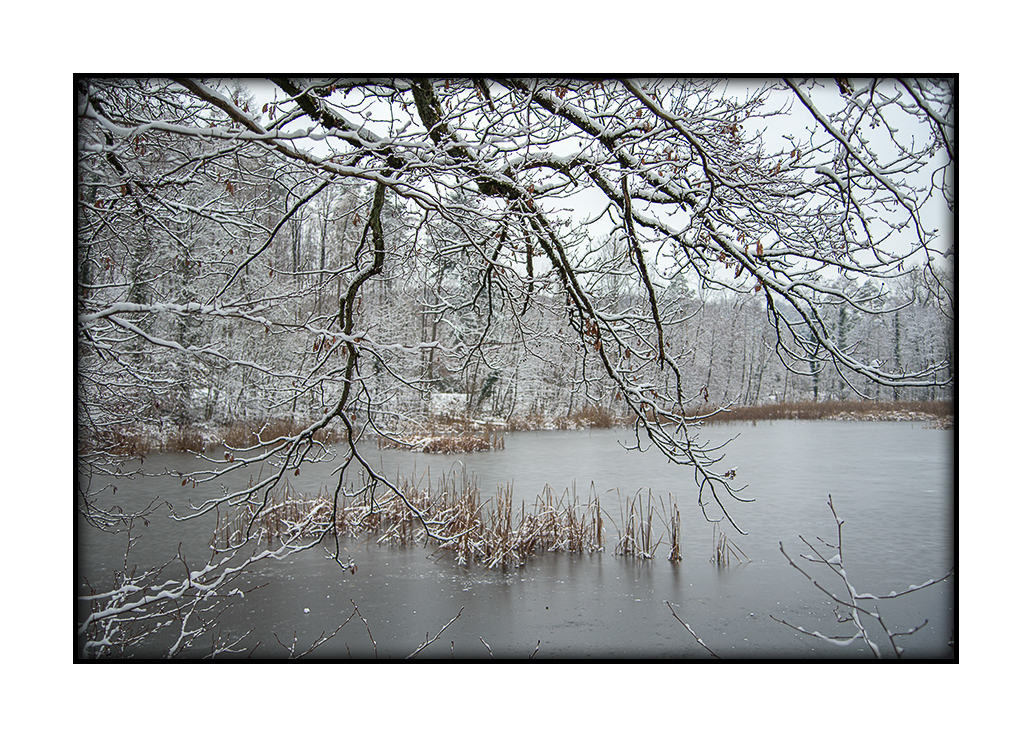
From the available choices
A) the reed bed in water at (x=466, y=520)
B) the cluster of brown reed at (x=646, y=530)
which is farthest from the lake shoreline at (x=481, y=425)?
the cluster of brown reed at (x=646, y=530)

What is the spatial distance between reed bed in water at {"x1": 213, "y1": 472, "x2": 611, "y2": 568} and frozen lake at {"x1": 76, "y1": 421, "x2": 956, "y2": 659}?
57mm

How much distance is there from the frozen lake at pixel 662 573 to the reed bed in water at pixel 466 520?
6 cm

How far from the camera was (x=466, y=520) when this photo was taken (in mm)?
2801

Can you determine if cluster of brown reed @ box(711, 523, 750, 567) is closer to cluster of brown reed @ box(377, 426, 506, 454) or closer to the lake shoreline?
the lake shoreline

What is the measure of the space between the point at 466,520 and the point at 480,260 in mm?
1164

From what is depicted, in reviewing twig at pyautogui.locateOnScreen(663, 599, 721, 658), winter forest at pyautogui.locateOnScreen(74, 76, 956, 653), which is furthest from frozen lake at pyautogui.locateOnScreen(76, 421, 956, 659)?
winter forest at pyautogui.locateOnScreen(74, 76, 956, 653)

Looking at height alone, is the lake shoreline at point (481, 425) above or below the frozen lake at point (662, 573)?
above

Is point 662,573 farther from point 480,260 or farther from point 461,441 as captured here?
point 480,260

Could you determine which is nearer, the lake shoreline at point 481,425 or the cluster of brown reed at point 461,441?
the lake shoreline at point 481,425

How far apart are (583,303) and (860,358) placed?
1.08 metres

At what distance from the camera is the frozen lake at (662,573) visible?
8.02ft

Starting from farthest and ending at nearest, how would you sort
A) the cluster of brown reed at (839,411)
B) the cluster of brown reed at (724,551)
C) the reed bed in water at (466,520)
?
the reed bed in water at (466,520), the cluster of brown reed at (724,551), the cluster of brown reed at (839,411)

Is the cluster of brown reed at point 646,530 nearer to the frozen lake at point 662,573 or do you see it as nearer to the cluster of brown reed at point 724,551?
the frozen lake at point 662,573

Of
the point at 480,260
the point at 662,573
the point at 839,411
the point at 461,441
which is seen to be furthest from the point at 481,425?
the point at 839,411
